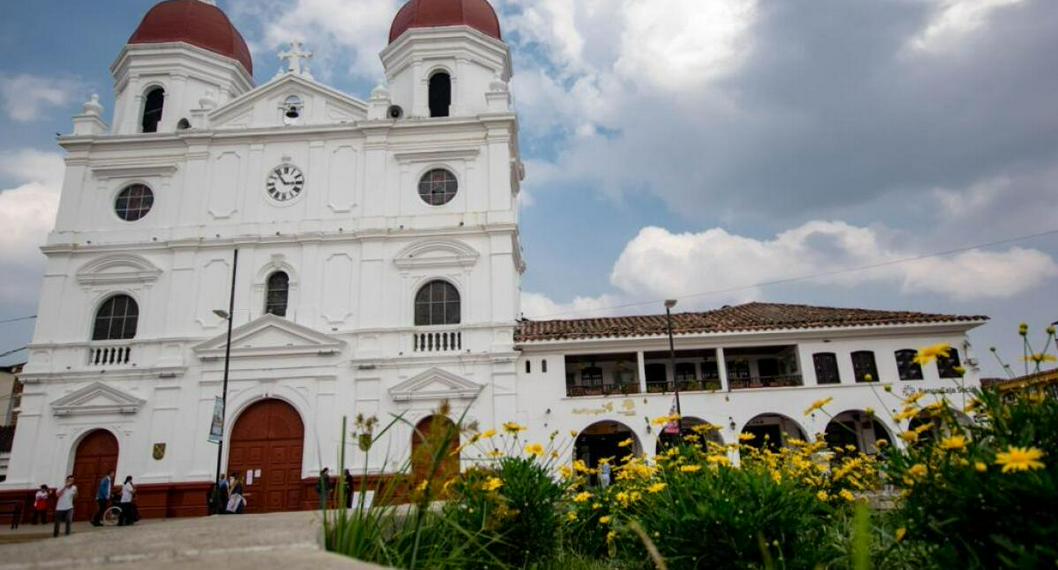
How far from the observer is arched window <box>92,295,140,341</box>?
20500mm

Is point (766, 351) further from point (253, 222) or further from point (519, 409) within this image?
point (253, 222)

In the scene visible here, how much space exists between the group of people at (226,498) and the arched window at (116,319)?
6.34 m

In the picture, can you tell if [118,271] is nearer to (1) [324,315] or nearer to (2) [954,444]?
(1) [324,315]

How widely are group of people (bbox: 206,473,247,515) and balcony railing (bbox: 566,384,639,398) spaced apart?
32.1 feet

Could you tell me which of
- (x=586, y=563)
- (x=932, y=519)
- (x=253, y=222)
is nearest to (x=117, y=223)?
(x=253, y=222)

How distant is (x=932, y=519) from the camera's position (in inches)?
129

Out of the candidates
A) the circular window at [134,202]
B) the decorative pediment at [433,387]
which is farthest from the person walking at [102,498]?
the circular window at [134,202]

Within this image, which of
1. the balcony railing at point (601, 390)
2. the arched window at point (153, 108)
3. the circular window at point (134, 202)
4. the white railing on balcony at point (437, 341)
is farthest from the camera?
the arched window at point (153, 108)

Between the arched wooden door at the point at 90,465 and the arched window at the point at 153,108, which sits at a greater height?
the arched window at the point at 153,108

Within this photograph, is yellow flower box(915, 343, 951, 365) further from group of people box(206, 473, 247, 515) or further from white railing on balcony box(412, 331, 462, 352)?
white railing on balcony box(412, 331, 462, 352)

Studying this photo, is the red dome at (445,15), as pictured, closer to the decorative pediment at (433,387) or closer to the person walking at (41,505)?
the decorative pediment at (433,387)

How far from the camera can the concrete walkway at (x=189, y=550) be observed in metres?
2.59

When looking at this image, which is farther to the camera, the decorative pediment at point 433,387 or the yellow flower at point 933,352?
the decorative pediment at point 433,387

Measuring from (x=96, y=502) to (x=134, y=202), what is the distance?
9950 millimetres
